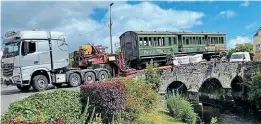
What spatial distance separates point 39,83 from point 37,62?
1.21 m

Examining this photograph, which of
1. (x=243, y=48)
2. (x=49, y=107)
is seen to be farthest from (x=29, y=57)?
(x=243, y=48)

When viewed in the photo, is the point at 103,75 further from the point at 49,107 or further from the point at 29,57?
the point at 49,107

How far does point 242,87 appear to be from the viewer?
34.4 m

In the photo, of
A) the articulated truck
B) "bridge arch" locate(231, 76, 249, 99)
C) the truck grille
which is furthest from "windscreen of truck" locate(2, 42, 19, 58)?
"bridge arch" locate(231, 76, 249, 99)

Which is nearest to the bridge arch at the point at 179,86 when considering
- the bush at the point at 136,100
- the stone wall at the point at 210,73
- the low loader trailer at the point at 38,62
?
the stone wall at the point at 210,73

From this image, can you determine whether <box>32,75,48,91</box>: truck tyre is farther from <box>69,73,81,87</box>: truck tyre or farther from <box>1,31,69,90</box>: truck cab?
<box>69,73,81,87</box>: truck tyre

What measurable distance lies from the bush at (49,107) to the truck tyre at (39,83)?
7.59 m

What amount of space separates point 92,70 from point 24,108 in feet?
40.2

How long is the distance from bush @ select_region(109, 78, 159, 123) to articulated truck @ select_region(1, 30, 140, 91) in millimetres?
6559

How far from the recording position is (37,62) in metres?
19.2

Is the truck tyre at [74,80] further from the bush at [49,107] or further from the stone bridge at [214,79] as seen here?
the stone bridge at [214,79]

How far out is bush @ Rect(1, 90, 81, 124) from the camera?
9516mm

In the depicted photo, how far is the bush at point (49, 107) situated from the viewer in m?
9.52

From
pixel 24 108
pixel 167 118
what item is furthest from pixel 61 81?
pixel 24 108
